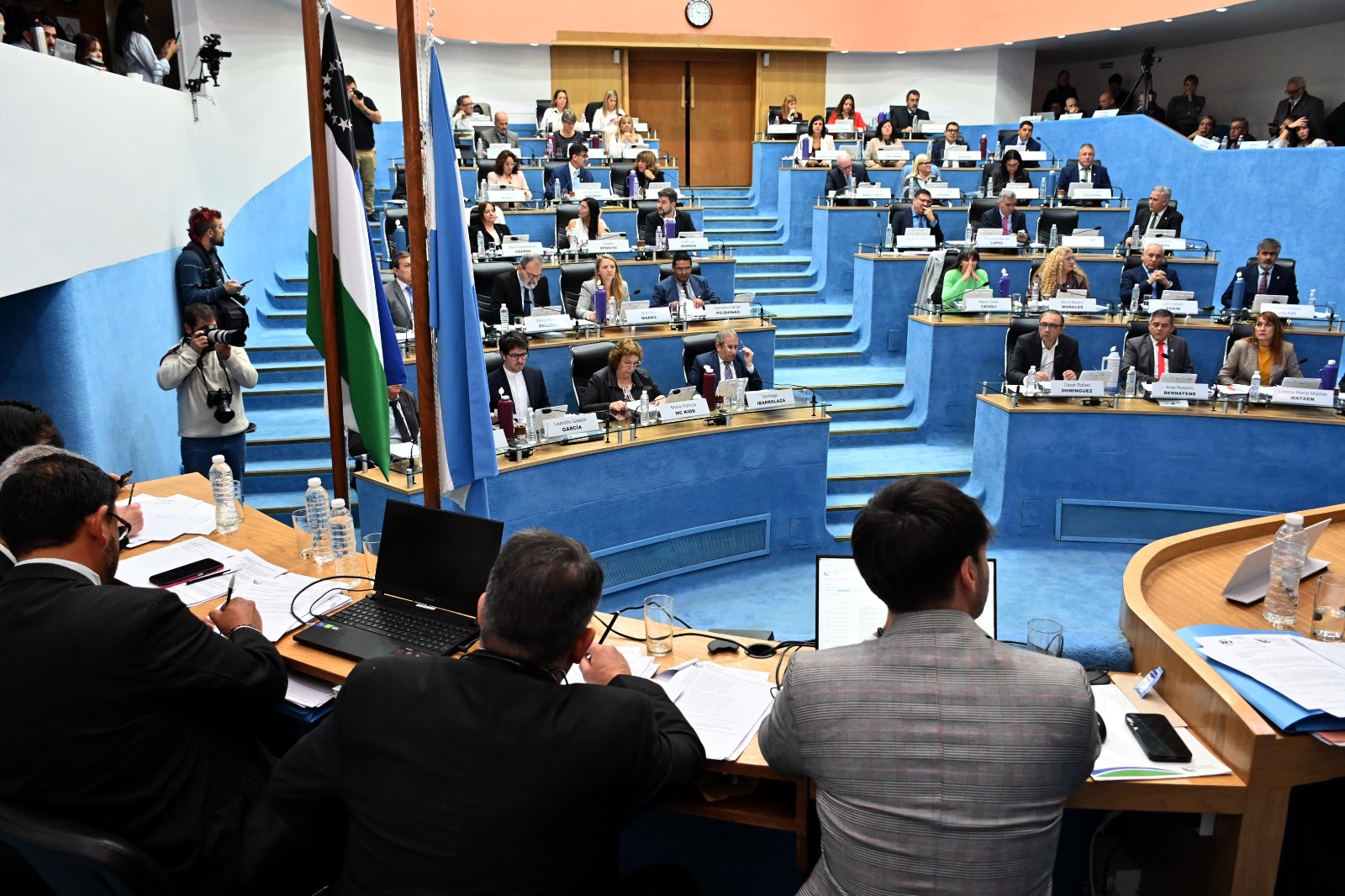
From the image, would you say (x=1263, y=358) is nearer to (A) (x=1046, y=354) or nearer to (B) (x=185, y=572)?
(A) (x=1046, y=354)

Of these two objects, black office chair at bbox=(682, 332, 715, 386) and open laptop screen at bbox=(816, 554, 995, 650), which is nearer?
open laptop screen at bbox=(816, 554, 995, 650)

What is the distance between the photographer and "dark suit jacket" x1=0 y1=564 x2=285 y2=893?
1.72 meters

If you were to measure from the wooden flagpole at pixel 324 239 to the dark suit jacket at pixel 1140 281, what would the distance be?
20.6ft

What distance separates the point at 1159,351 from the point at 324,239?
5419mm

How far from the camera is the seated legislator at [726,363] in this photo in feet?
19.5

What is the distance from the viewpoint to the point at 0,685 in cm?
172

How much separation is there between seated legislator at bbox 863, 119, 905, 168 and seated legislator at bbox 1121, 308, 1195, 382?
197 inches

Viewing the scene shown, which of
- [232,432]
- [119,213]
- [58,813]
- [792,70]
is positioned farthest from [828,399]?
[792,70]

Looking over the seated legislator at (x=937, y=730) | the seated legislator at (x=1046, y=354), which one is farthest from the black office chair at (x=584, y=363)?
the seated legislator at (x=937, y=730)

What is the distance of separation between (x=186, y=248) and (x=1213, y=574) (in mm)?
5436

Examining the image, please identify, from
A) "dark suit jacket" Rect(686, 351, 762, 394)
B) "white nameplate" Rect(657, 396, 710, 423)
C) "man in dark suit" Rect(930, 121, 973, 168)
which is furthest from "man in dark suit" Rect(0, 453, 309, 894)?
"man in dark suit" Rect(930, 121, 973, 168)

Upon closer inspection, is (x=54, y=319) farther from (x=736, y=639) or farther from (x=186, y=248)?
(x=736, y=639)

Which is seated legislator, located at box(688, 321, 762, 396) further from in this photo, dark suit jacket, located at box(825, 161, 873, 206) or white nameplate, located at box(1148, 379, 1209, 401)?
dark suit jacket, located at box(825, 161, 873, 206)

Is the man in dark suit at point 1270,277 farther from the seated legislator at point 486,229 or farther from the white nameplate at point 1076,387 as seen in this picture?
the seated legislator at point 486,229
